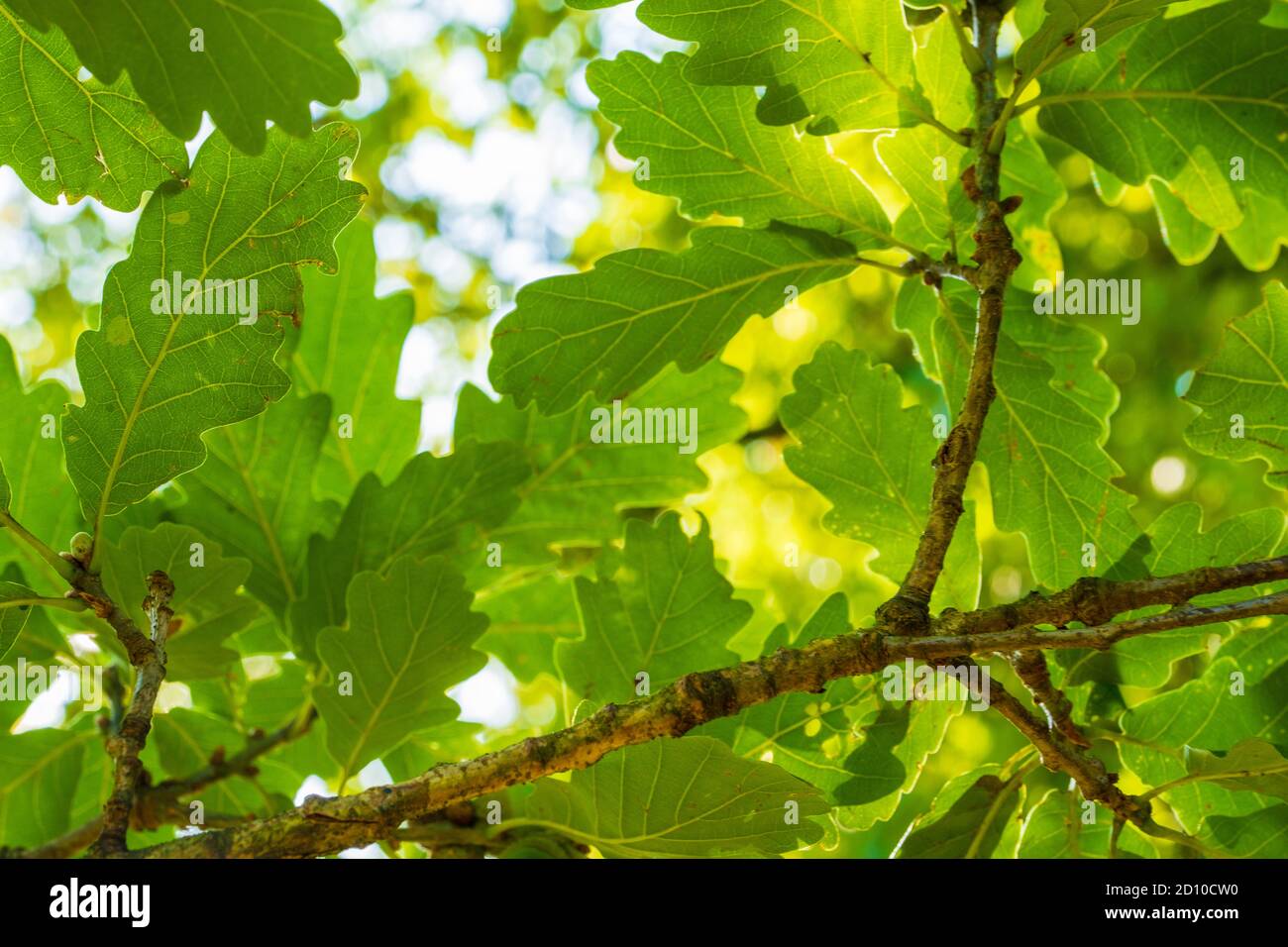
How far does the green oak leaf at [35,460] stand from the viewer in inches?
64.6

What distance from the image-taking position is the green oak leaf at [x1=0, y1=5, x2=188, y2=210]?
3.88 ft

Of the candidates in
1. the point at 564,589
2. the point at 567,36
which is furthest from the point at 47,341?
the point at 564,589

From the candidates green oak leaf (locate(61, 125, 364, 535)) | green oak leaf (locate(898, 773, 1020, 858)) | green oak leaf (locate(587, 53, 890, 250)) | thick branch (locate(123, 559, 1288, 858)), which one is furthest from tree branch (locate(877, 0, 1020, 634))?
green oak leaf (locate(61, 125, 364, 535))

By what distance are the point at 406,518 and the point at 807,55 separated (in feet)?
2.71

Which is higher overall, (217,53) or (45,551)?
(217,53)

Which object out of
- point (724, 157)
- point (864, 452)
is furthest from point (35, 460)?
point (864, 452)

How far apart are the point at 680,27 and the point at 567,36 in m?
8.67

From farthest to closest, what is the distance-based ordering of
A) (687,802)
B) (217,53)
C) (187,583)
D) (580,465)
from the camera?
(580,465)
(187,583)
(687,802)
(217,53)

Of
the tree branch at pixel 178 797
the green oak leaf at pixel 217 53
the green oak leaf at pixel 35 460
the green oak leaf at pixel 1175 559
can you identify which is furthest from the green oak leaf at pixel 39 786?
the green oak leaf at pixel 1175 559

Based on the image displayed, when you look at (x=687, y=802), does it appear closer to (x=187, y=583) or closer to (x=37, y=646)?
(x=187, y=583)

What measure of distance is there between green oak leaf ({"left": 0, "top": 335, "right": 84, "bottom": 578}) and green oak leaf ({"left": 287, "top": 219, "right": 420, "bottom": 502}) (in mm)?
373

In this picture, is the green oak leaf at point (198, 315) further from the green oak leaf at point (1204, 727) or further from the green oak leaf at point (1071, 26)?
the green oak leaf at point (1204, 727)

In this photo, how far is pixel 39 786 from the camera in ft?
5.74

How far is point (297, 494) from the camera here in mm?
1799
